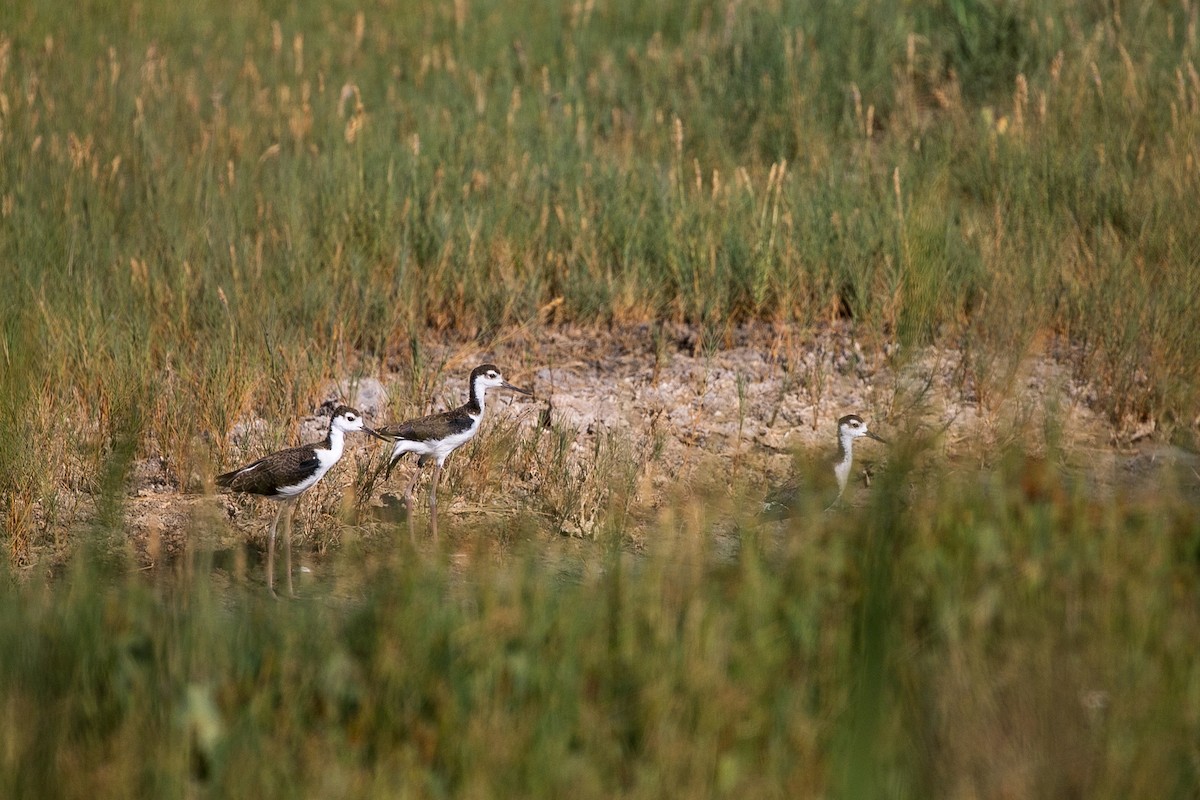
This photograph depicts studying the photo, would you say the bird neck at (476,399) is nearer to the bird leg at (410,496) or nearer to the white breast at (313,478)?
the bird leg at (410,496)

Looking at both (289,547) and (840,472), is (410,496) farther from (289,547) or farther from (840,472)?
(840,472)

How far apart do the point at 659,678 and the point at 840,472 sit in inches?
102

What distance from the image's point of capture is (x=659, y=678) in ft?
12.5

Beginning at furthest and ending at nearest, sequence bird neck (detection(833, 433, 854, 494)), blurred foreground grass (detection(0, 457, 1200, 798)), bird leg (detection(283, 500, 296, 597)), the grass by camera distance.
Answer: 1. bird neck (detection(833, 433, 854, 494))
2. bird leg (detection(283, 500, 296, 597))
3. the grass
4. blurred foreground grass (detection(0, 457, 1200, 798))

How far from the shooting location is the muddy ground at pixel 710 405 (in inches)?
248

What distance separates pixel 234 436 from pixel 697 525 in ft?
8.82

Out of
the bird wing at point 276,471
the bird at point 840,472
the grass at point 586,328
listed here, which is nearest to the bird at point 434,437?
the grass at point 586,328

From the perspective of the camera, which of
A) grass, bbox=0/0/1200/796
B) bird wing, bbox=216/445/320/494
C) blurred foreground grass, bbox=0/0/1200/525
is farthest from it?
blurred foreground grass, bbox=0/0/1200/525

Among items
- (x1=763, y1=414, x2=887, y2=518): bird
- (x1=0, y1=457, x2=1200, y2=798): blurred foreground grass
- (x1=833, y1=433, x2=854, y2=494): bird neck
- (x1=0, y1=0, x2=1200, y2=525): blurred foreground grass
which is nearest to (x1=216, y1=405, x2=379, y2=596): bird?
(x1=0, y1=0, x2=1200, y2=525): blurred foreground grass

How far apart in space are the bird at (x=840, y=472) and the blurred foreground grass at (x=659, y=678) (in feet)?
4.24

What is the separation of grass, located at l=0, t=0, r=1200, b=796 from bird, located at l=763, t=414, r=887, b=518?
9.9 inches

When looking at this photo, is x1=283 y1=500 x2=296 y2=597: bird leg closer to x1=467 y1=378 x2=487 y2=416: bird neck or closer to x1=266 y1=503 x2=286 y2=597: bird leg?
x1=266 y1=503 x2=286 y2=597: bird leg

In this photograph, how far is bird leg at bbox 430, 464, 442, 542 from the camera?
599cm

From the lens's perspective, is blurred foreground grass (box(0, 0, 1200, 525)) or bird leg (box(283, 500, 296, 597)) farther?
blurred foreground grass (box(0, 0, 1200, 525))
